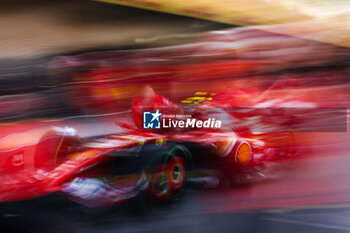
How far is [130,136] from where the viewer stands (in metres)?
2.47

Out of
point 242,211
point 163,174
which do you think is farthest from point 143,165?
point 242,211

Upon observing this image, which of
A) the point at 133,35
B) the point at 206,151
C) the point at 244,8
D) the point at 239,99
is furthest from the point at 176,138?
the point at 244,8

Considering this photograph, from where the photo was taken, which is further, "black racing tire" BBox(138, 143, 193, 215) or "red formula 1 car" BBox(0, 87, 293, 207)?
"black racing tire" BBox(138, 143, 193, 215)

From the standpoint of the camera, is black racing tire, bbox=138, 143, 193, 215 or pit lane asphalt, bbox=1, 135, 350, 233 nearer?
pit lane asphalt, bbox=1, 135, 350, 233

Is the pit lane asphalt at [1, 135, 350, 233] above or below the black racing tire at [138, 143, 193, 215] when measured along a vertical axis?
below

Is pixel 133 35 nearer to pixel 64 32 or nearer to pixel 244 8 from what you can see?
pixel 64 32

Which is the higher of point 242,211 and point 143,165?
point 143,165

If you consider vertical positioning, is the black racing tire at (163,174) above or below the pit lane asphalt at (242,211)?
above

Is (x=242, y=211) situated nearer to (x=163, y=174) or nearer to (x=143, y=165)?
(x=163, y=174)

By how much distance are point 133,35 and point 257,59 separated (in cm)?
92

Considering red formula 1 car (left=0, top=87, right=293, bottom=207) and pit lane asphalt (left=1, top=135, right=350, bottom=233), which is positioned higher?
red formula 1 car (left=0, top=87, right=293, bottom=207)

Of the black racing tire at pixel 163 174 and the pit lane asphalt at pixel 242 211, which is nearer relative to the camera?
the pit lane asphalt at pixel 242 211

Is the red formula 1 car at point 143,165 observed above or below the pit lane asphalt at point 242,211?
above

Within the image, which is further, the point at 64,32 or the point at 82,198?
the point at 64,32
